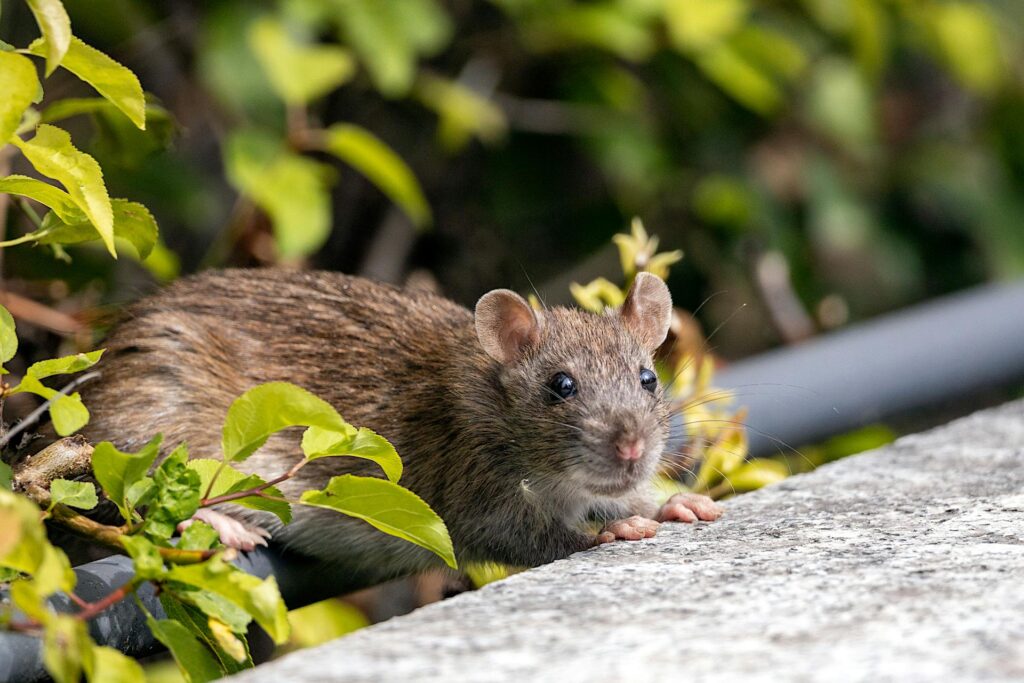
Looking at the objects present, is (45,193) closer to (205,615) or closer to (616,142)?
(205,615)

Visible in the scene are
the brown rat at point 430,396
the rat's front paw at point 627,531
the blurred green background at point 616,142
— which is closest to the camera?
the rat's front paw at point 627,531

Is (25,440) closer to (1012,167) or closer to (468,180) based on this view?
(468,180)

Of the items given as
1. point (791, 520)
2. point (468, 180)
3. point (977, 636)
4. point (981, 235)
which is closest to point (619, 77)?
point (468, 180)

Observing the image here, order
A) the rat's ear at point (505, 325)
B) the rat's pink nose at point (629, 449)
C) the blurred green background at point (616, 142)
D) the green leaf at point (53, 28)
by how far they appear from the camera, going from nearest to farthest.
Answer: the green leaf at point (53, 28) → the rat's pink nose at point (629, 449) → the rat's ear at point (505, 325) → the blurred green background at point (616, 142)

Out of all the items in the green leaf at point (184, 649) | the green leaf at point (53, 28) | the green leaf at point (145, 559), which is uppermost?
the green leaf at point (53, 28)

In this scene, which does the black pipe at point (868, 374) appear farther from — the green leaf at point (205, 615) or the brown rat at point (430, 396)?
the green leaf at point (205, 615)

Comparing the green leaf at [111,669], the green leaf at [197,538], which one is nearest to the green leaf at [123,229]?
the green leaf at [197,538]
